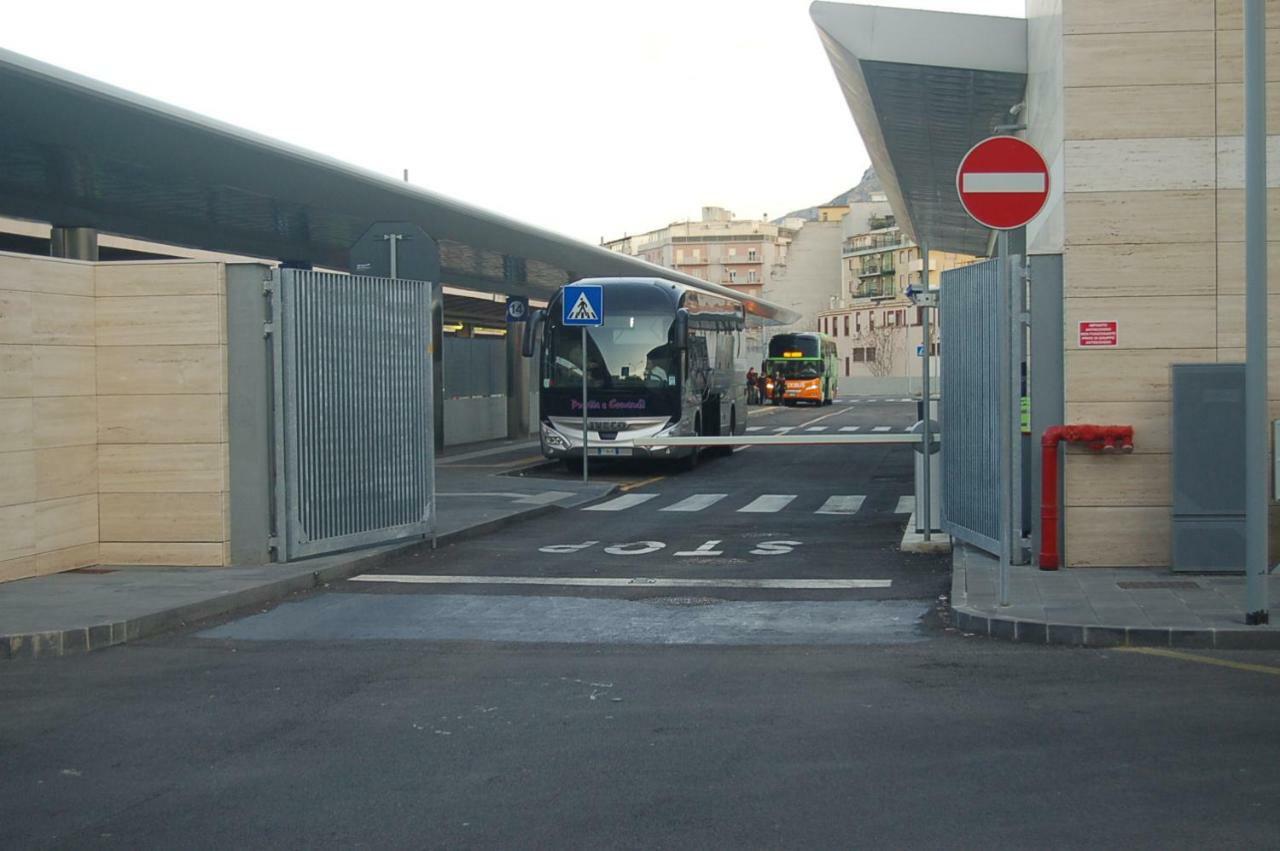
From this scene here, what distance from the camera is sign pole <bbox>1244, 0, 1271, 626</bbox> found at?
345 inches

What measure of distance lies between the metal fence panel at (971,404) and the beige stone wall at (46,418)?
7.57 m

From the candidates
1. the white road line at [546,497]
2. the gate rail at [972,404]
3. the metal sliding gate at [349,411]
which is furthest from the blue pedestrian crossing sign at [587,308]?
the gate rail at [972,404]

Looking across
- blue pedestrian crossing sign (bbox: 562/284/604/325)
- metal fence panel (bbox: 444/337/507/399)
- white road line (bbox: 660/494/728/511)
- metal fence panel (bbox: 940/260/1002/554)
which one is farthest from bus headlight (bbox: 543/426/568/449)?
metal fence panel (bbox: 940/260/1002/554)

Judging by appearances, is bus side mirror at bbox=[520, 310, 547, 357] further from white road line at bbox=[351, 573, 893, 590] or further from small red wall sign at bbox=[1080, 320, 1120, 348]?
small red wall sign at bbox=[1080, 320, 1120, 348]

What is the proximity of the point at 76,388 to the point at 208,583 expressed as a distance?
2291 mm

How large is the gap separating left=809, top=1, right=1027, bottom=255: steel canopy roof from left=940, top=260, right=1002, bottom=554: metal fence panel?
13.5ft

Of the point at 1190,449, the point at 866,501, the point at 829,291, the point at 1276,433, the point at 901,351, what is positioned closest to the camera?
the point at 1276,433

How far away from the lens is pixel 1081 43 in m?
11.4

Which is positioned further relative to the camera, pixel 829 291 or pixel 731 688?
pixel 829 291

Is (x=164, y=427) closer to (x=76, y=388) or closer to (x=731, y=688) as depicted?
(x=76, y=388)

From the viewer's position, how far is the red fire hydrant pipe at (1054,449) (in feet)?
37.3

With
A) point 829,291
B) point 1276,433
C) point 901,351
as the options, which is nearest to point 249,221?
point 1276,433

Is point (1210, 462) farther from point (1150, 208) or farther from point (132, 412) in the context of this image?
point (132, 412)

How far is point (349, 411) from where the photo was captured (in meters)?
13.2
